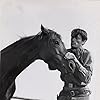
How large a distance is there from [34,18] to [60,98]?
1.02 feet

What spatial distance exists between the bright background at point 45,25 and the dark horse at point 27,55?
2 cm

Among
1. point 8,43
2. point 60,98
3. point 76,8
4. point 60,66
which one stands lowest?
point 60,98

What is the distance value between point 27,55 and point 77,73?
0.61ft

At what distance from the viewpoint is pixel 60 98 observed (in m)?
1.00

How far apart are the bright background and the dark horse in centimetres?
2

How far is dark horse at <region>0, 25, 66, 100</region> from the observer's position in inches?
38.5

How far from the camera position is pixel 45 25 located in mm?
1051

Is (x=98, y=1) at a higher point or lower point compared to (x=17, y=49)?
higher

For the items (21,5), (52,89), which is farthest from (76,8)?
(52,89)

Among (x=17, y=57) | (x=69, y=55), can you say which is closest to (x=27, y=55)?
(x=17, y=57)

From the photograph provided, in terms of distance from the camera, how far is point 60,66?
0.98m

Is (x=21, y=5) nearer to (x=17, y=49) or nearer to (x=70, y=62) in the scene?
(x=17, y=49)

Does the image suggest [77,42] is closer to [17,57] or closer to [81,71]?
[81,71]

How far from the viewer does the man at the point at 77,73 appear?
97cm
